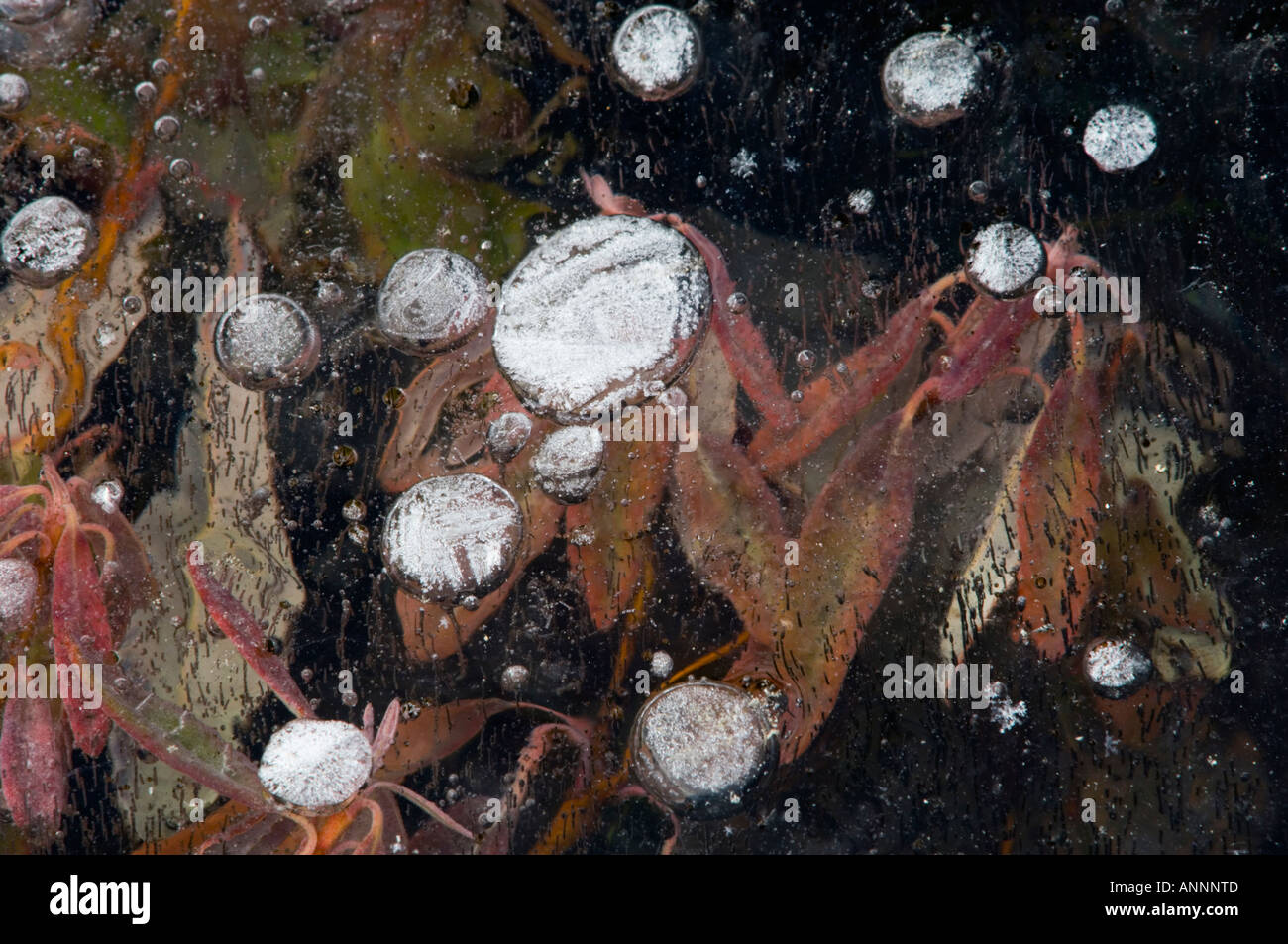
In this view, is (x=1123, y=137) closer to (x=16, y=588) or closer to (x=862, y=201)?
(x=862, y=201)

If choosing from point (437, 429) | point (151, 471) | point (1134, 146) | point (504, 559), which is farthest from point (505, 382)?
point (1134, 146)

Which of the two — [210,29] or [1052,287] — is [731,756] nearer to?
[1052,287]

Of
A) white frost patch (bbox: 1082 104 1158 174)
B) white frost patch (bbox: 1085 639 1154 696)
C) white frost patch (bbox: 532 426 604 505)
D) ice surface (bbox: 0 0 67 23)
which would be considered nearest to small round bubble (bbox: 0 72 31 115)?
ice surface (bbox: 0 0 67 23)

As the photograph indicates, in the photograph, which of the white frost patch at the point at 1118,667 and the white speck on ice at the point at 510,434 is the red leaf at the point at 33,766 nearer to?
the white speck on ice at the point at 510,434

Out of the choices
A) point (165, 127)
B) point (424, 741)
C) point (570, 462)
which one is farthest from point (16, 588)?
point (570, 462)

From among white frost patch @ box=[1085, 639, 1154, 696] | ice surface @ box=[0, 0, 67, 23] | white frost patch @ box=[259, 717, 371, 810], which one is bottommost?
white frost patch @ box=[259, 717, 371, 810]

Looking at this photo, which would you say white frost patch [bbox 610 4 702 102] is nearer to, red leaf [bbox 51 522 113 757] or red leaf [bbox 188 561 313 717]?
red leaf [bbox 188 561 313 717]
